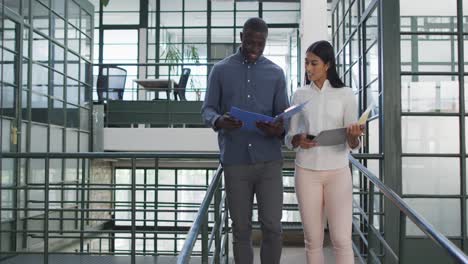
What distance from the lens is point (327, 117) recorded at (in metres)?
2.54

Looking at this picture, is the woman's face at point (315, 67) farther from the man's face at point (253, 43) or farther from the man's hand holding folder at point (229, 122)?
the man's hand holding folder at point (229, 122)

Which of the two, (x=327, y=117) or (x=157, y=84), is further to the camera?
(x=157, y=84)

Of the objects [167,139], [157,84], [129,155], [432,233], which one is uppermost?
[157,84]

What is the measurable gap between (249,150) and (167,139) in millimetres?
7174

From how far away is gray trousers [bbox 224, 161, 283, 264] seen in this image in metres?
2.50

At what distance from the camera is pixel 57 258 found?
19.4 ft

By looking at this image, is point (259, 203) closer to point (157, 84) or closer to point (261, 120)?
point (261, 120)

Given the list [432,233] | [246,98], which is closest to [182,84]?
[246,98]

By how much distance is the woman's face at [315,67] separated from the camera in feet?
8.22

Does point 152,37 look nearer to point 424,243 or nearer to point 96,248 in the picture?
point 96,248

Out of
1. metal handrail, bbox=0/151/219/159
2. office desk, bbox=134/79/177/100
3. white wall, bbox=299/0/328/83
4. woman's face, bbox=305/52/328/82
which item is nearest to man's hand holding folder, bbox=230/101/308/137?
woman's face, bbox=305/52/328/82

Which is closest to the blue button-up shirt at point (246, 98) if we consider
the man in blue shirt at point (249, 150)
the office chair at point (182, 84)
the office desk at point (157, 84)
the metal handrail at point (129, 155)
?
the man in blue shirt at point (249, 150)

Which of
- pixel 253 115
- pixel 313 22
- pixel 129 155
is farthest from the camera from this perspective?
pixel 313 22

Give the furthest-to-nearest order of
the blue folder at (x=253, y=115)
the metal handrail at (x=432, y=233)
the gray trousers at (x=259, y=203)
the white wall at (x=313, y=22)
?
1. the white wall at (x=313, y=22)
2. the gray trousers at (x=259, y=203)
3. the blue folder at (x=253, y=115)
4. the metal handrail at (x=432, y=233)
